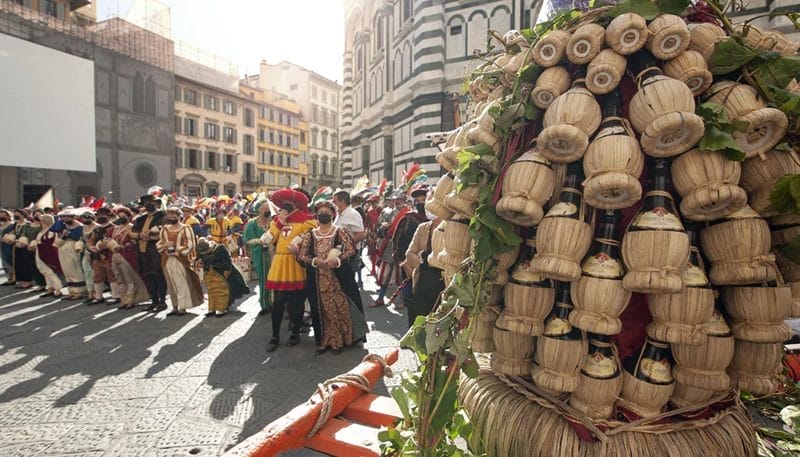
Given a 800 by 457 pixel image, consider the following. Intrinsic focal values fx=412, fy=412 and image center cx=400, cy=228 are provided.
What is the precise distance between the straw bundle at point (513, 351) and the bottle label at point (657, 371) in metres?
0.34

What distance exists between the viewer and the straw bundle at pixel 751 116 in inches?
45.3

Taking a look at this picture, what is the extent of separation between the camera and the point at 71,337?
244 inches

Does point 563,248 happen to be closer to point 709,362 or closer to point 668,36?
point 709,362

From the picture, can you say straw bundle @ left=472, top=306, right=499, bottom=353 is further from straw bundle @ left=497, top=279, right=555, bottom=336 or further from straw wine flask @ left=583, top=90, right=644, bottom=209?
straw wine flask @ left=583, top=90, right=644, bottom=209

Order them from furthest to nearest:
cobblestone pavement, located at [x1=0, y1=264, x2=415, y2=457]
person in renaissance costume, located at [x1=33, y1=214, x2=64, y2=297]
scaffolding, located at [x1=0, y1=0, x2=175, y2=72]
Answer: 1. scaffolding, located at [x1=0, y1=0, x2=175, y2=72]
2. person in renaissance costume, located at [x1=33, y1=214, x2=64, y2=297]
3. cobblestone pavement, located at [x1=0, y1=264, x2=415, y2=457]

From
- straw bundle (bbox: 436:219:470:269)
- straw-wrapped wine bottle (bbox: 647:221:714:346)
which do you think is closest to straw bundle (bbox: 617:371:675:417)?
straw-wrapped wine bottle (bbox: 647:221:714:346)

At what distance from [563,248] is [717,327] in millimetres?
533

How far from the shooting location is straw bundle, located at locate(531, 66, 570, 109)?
4.30 feet

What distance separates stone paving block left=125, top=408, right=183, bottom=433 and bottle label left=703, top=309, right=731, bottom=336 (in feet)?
12.7

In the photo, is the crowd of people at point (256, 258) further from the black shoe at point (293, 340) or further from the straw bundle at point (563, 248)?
the straw bundle at point (563, 248)

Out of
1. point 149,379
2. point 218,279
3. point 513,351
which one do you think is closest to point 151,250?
point 218,279

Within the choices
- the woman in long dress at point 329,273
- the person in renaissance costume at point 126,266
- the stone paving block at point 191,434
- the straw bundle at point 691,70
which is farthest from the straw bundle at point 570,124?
the person in renaissance costume at point 126,266

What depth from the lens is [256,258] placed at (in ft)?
26.2

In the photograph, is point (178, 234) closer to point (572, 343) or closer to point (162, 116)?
point (572, 343)
